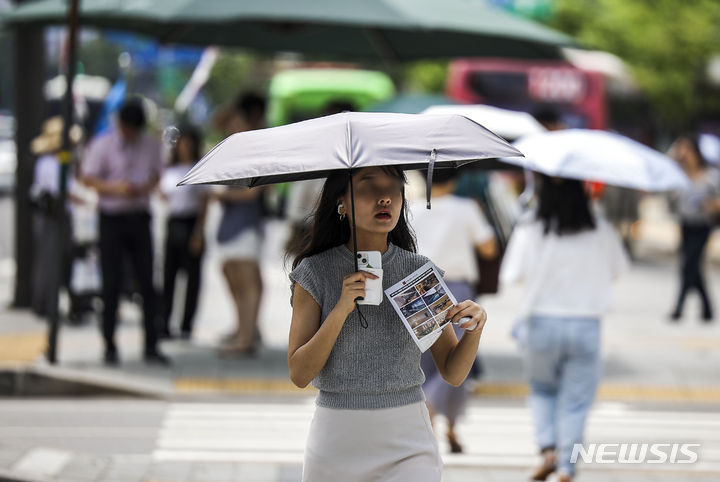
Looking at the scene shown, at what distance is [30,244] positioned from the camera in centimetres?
1134

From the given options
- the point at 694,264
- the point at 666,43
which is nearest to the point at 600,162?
the point at 694,264

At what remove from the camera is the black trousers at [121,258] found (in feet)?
28.3

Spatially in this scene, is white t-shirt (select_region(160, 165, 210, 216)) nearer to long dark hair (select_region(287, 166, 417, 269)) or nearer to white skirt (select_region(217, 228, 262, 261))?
white skirt (select_region(217, 228, 262, 261))

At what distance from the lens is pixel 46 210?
399 inches

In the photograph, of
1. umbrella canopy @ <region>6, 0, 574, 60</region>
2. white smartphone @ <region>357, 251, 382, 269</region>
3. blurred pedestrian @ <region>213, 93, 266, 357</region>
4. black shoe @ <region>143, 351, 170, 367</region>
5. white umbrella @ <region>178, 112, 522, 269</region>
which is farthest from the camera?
blurred pedestrian @ <region>213, 93, 266, 357</region>

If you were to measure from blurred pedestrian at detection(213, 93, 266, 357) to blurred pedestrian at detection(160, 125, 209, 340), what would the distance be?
1.66 ft

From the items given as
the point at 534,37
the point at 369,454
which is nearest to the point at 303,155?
the point at 369,454

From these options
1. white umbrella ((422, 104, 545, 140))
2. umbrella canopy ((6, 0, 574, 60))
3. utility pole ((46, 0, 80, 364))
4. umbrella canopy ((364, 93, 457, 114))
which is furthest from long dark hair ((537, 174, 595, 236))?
umbrella canopy ((364, 93, 457, 114))

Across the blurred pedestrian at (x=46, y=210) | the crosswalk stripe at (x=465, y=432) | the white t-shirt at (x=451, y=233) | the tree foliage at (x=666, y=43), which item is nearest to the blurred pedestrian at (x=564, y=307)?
the crosswalk stripe at (x=465, y=432)

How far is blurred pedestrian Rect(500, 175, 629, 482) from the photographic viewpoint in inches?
232

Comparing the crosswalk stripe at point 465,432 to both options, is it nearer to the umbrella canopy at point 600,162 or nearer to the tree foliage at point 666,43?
the umbrella canopy at point 600,162

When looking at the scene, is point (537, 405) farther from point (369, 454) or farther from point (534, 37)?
point (534, 37)

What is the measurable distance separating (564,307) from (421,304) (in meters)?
2.60

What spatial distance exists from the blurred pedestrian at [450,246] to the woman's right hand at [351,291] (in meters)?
3.31
